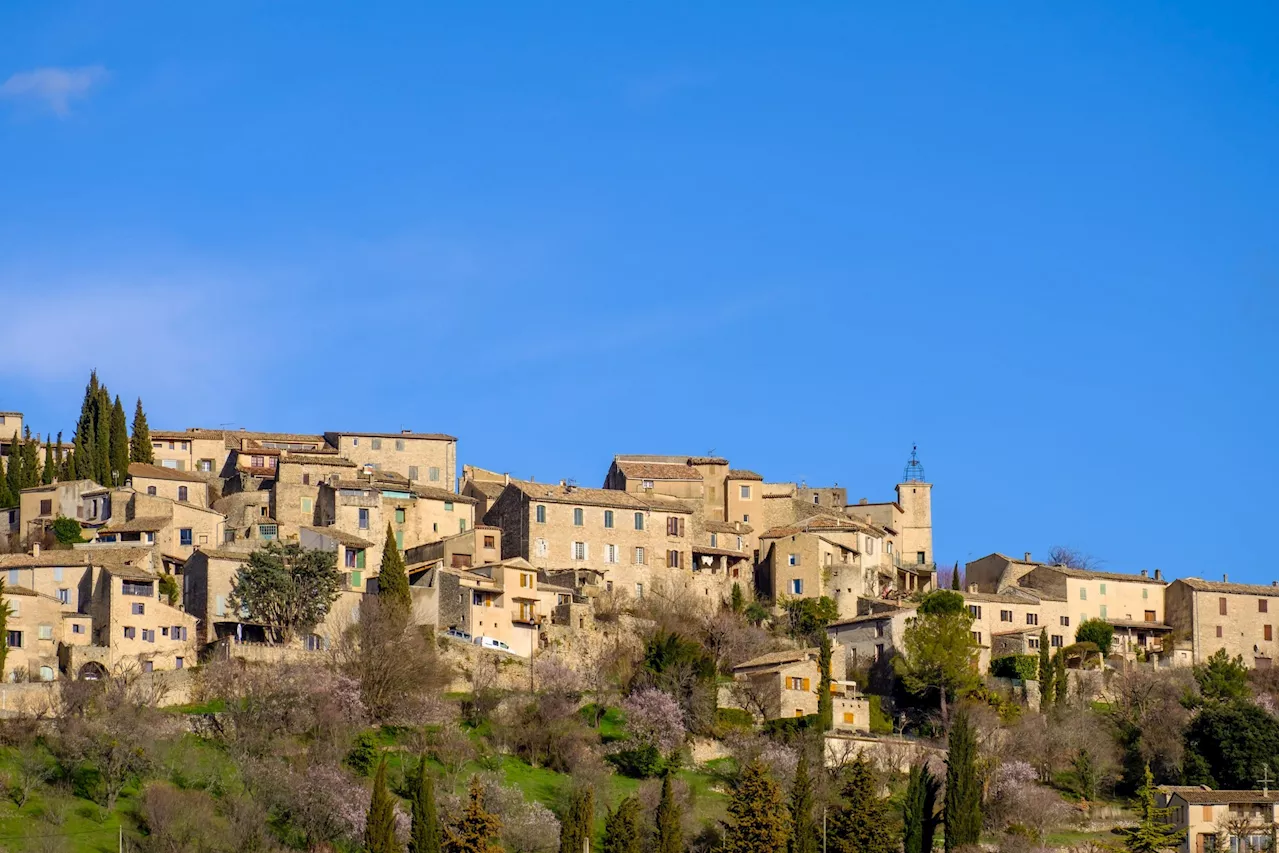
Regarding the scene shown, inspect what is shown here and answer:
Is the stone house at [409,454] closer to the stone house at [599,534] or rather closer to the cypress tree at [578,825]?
the stone house at [599,534]

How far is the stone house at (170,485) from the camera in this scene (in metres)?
91.6

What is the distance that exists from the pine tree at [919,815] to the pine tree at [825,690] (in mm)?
7826

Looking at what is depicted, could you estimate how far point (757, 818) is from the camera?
221 feet

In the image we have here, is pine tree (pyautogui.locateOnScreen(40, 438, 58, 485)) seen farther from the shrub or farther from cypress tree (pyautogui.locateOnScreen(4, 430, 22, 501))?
the shrub

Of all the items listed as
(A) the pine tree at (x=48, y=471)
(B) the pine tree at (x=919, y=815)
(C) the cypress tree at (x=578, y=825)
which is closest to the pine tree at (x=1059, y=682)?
(B) the pine tree at (x=919, y=815)

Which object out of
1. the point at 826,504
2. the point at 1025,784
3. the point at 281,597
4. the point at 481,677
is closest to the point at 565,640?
the point at 481,677

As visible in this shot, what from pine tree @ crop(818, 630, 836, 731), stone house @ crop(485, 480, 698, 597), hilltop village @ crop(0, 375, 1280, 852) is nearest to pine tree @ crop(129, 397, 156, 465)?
hilltop village @ crop(0, 375, 1280, 852)

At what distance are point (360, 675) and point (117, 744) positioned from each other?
9448 mm

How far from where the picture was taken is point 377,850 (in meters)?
63.3

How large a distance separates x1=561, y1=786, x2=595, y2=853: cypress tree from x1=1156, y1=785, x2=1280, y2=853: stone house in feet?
63.6

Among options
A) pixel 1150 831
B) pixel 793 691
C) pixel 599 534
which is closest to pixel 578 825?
pixel 793 691

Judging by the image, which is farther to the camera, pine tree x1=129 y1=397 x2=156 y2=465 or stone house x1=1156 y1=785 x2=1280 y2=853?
pine tree x1=129 y1=397 x2=156 y2=465

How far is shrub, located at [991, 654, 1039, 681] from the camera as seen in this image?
85.4 meters

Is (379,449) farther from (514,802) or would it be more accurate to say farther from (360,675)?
(514,802)
